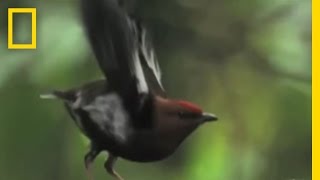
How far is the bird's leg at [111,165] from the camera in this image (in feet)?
3.67

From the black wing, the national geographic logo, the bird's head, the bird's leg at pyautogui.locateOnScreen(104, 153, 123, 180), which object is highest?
the national geographic logo

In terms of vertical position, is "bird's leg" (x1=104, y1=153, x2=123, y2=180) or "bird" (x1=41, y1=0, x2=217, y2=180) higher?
"bird" (x1=41, y1=0, x2=217, y2=180)

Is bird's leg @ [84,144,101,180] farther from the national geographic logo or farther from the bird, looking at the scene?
the national geographic logo

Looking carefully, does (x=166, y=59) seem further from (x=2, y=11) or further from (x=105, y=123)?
(x=2, y=11)

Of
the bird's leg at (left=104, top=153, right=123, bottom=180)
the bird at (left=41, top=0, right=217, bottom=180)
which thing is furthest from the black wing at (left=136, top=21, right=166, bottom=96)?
the bird's leg at (left=104, top=153, right=123, bottom=180)

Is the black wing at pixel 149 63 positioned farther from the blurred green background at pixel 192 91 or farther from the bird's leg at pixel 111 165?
the bird's leg at pixel 111 165

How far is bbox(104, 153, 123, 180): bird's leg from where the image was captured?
1119mm

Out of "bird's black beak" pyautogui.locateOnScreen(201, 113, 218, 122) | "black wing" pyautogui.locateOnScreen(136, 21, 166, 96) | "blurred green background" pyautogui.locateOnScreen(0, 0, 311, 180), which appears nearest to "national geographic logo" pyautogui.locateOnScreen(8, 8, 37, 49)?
"blurred green background" pyautogui.locateOnScreen(0, 0, 311, 180)

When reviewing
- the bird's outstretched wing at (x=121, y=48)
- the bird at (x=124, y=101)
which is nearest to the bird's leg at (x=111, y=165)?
the bird at (x=124, y=101)

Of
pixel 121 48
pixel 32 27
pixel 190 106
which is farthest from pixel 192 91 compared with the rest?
pixel 32 27

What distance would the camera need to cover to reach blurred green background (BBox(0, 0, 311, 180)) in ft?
3.66

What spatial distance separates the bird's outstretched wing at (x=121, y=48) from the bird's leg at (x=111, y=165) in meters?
0.12

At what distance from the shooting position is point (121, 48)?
1.12 meters

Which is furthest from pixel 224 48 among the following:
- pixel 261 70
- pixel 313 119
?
pixel 313 119
